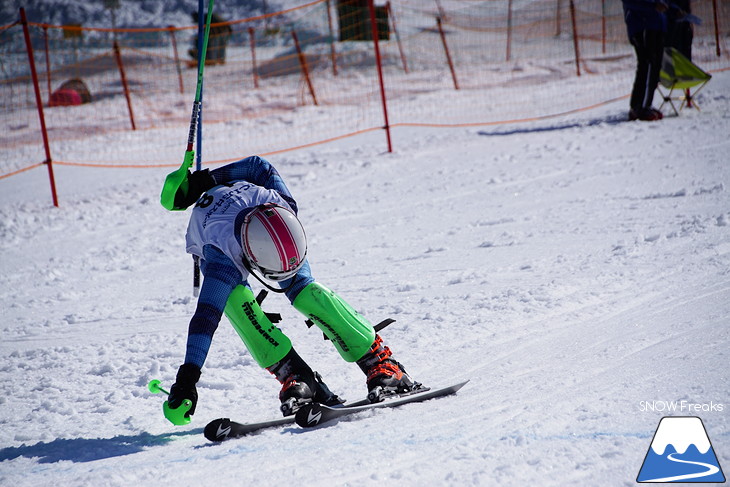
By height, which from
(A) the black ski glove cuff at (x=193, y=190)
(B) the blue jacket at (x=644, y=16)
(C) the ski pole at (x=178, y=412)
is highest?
(B) the blue jacket at (x=644, y=16)

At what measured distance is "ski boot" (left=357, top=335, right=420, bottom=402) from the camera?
3295 mm

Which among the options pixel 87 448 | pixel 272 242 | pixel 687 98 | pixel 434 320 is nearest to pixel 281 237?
pixel 272 242

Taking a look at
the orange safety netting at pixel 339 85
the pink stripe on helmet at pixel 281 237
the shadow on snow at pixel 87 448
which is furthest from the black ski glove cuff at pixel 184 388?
the orange safety netting at pixel 339 85

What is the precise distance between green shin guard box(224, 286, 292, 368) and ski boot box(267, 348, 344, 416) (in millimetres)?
95

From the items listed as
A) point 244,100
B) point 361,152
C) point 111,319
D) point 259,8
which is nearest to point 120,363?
point 111,319

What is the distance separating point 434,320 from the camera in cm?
443

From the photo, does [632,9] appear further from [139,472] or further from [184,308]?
[139,472]

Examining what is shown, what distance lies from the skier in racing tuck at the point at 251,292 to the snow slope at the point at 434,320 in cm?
26

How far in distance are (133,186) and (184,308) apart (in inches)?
192

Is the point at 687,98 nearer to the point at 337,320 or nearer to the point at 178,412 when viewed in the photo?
the point at 337,320

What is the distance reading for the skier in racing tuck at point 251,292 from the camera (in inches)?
119

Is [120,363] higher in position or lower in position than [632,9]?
lower

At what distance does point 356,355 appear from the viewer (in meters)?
3.34

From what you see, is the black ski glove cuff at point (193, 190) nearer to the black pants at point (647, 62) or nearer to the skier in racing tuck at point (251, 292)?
the skier in racing tuck at point (251, 292)
